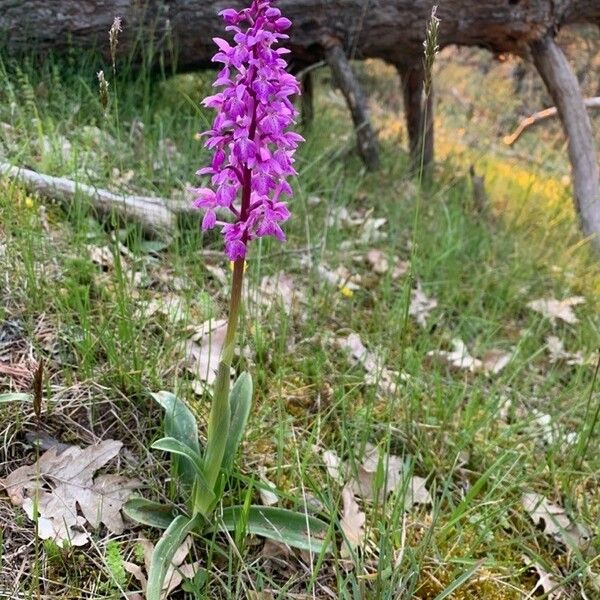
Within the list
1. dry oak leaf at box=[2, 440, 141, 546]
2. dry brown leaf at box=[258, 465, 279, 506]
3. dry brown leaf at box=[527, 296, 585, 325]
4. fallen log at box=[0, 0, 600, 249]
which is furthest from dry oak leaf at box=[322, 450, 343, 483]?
fallen log at box=[0, 0, 600, 249]

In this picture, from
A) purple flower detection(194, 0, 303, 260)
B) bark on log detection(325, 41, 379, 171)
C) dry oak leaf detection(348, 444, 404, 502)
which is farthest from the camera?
bark on log detection(325, 41, 379, 171)

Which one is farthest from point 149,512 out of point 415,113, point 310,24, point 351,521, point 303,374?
point 415,113

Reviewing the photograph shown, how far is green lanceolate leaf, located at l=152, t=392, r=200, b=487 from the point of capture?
1.70 meters

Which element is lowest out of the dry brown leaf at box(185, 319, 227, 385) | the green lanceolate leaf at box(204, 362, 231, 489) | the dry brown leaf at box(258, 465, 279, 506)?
the dry brown leaf at box(258, 465, 279, 506)

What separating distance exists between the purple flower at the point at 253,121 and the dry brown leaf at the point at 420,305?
153 centimetres

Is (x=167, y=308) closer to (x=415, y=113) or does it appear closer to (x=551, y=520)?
(x=551, y=520)

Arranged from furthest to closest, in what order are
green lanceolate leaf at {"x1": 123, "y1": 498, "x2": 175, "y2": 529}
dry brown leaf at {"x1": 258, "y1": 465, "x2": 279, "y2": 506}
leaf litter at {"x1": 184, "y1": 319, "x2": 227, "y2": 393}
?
leaf litter at {"x1": 184, "y1": 319, "x2": 227, "y2": 393} → dry brown leaf at {"x1": 258, "y1": 465, "x2": 279, "y2": 506} → green lanceolate leaf at {"x1": 123, "y1": 498, "x2": 175, "y2": 529}

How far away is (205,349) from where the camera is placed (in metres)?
2.21

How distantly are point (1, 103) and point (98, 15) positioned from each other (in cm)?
74

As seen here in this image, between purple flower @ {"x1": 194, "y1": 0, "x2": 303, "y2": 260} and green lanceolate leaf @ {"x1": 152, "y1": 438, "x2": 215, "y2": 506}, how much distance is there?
46 centimetres

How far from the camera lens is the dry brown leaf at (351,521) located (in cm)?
168

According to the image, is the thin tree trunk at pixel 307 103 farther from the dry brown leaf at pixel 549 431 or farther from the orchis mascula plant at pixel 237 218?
the orchis mascula plant at pixel 237 218

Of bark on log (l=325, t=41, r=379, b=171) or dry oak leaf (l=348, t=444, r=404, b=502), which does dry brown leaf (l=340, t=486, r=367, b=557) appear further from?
bark on log (l=325, t=41, r=379, b=171)

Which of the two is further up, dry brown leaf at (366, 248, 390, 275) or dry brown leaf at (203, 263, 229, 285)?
dry brown leaf at (203, 263, 229, 285)
